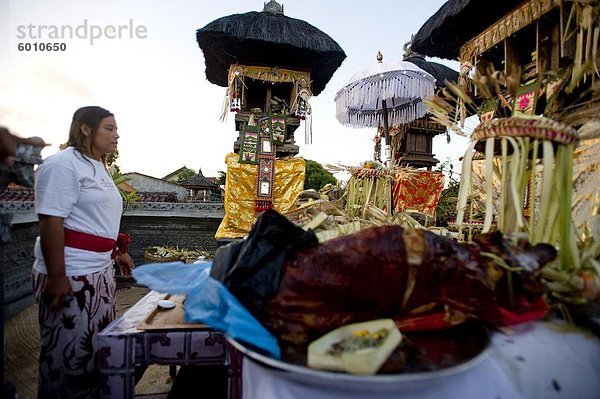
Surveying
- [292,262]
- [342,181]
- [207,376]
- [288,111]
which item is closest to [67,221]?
[292,262]

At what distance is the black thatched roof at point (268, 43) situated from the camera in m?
7.07

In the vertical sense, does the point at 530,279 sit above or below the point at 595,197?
below

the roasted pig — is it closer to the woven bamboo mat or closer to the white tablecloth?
the white tablecloth

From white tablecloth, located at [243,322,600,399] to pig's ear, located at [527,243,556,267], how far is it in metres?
0.26

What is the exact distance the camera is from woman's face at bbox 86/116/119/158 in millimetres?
1857

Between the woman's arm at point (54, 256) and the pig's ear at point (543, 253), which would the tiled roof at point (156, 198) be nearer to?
the woman's arm at point (54, 256)

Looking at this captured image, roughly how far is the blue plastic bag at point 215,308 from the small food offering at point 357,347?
0.44 ft

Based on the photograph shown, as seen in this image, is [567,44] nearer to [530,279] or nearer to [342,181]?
[342,181]

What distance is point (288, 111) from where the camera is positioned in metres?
8.19

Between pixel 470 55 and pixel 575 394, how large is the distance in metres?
6.92

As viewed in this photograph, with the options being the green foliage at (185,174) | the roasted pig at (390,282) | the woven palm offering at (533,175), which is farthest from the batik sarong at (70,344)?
the green foliage at (185,174)

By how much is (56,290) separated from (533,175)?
7.36ft

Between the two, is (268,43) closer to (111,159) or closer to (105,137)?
(105,137)

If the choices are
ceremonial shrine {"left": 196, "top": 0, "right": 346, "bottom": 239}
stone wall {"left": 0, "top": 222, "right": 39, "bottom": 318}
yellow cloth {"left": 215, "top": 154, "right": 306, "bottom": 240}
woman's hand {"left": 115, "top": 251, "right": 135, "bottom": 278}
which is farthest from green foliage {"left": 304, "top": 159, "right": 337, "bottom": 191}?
woman's hand {"left": 115, "top": 251, "right": 135, "bottom": 278}
